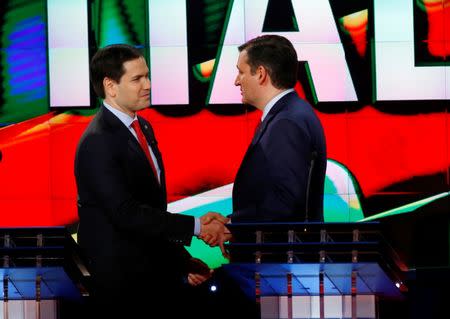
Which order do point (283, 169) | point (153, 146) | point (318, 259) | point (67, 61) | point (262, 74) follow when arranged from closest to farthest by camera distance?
point (318, 259) → point (283, 169) → point (153, 146) → point (262, 74) → point (67, 61)

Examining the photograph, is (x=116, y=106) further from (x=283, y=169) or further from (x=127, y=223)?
(x=283, y=169)

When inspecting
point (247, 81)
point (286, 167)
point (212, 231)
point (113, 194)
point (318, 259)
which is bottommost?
point (318, 259)

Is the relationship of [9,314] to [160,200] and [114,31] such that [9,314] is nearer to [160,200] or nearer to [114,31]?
[160,200]

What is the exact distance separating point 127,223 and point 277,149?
2.06ft

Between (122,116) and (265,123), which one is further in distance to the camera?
(265,123)

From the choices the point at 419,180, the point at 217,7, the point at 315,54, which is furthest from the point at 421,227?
the point at 217,7

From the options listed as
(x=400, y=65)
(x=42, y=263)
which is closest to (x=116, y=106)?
(x=42, y=263)

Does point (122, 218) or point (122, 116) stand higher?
point (122, 116)


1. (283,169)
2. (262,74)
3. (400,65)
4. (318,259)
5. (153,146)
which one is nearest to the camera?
(318,259)

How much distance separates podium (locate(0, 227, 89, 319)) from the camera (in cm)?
310

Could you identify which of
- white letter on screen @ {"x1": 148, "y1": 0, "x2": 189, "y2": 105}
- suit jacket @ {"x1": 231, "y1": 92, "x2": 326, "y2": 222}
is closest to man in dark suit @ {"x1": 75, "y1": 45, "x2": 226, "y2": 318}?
suit jacket @ {"x1": 231, "y1": 92, "x2": 326, "y2": 222}

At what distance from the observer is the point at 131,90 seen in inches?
151

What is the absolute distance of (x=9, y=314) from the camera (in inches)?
130

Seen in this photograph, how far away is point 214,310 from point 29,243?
2.35 m
